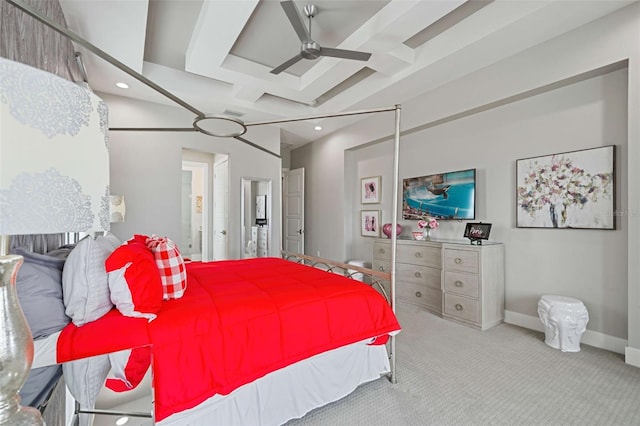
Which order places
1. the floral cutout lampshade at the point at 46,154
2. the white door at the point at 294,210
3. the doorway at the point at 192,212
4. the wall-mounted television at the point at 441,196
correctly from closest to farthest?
the floral cutout lampshade at the point at 46,154, the wall-mounted television at the point at 441,196, the doorway at the point at 192,212, the white door at the point at 294,210

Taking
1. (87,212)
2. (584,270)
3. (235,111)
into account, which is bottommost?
(584,270)

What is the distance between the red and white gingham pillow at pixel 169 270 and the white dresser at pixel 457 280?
2925 mm

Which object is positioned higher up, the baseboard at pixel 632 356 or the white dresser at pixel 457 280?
the white dresser at pixel 457 280

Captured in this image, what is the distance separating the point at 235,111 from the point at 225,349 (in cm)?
405

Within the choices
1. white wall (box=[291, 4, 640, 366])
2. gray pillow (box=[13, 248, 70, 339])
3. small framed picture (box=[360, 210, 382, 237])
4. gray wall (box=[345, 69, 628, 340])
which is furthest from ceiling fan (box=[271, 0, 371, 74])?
small framed picture (box=[360, 210, 382, 237])

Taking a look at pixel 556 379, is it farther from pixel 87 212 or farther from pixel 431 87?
pixel 431 87

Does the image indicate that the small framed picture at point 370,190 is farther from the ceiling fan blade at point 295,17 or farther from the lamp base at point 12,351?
the lamp base at point 12,351

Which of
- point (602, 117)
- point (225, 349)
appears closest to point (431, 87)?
point (602, 117)

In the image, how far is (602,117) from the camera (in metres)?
2.71

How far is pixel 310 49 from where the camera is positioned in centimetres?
258

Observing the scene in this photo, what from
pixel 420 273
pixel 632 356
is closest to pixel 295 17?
pixel 420 273

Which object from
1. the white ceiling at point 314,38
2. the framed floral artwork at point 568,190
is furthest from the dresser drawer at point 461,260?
the white ceiling at point 314,38

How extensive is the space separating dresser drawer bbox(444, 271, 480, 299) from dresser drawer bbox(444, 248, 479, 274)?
7 centimetres

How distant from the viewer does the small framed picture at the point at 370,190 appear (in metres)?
5.12
